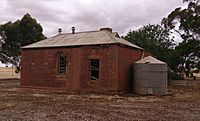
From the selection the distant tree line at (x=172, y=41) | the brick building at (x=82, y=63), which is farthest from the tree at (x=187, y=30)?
the brick building at (x=82, y=63)

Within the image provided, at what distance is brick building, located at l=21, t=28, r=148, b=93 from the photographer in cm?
2353

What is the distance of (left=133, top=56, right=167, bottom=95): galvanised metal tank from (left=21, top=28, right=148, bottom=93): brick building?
1471 mm

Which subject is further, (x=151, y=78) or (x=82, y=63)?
(x=82, y=63)

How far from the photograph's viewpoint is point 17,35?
51.8 metres

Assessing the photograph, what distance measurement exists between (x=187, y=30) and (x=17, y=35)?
28.5 metres

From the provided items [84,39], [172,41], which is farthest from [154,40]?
[84,39]

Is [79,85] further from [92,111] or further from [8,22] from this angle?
[8,22]

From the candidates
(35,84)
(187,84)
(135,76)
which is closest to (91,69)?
(135,76)

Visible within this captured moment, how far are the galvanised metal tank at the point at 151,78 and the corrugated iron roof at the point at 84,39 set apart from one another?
3008 mm

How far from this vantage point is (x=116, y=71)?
2319 centimetres

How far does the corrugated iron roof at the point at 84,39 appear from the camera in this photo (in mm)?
24688

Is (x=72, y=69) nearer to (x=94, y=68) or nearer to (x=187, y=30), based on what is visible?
(x=94, y=68)

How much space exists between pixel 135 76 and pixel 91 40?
16.1 feet

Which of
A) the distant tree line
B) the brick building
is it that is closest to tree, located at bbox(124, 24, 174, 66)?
the distant tree line
